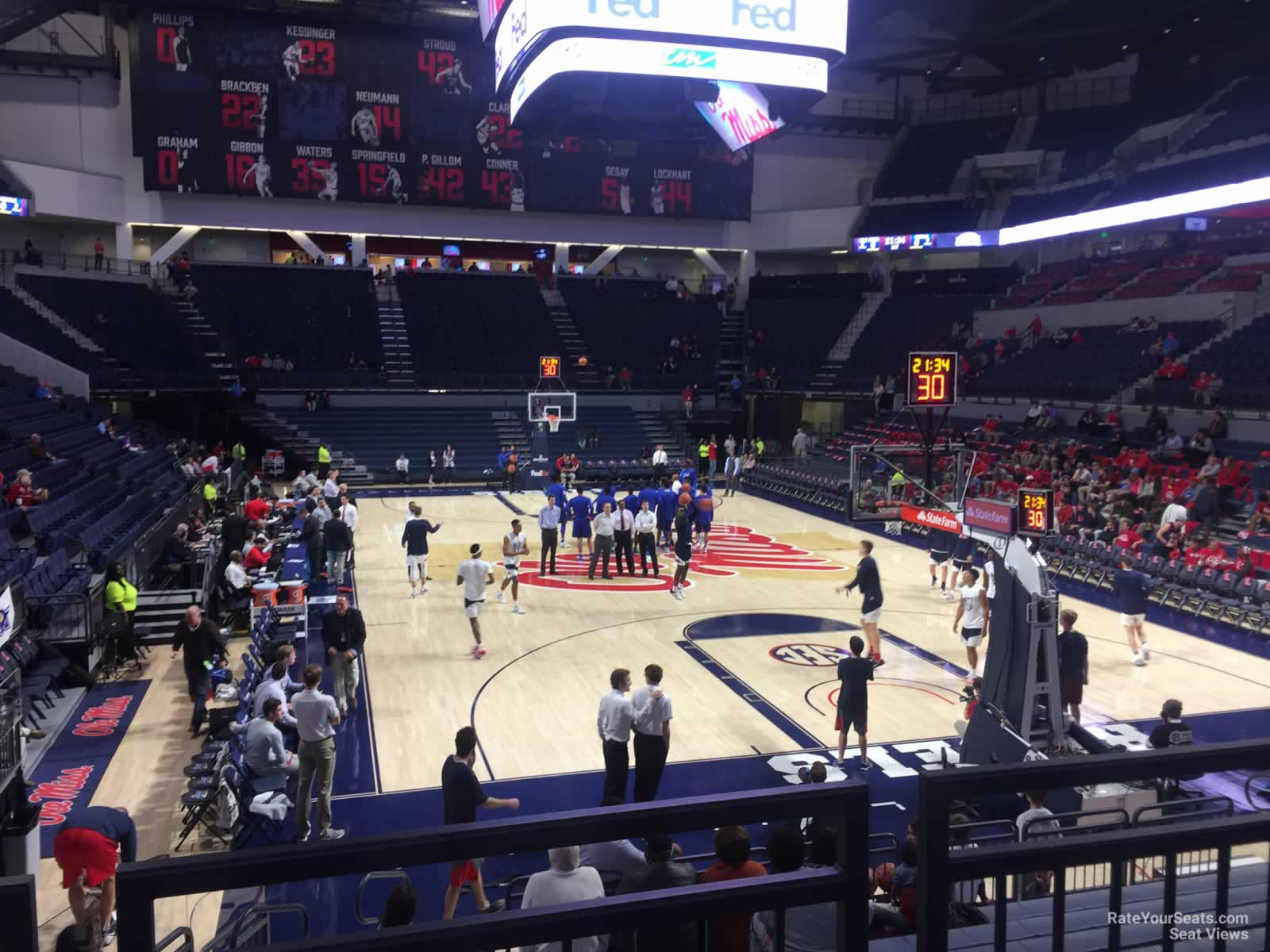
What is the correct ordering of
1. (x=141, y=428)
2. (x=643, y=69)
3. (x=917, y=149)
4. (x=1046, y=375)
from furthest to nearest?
(x=917, y=149) < (x=1046, y=375) < (x=141, y=428) < (x=643, y=69)

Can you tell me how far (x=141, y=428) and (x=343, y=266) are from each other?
13.3 metres

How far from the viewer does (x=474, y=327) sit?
41094 millimetres

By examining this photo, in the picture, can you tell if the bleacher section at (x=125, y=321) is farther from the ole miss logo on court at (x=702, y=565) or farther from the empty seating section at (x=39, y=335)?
the ole miss logo on court at (x=702, y=565)

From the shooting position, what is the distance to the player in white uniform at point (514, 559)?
16.3 m

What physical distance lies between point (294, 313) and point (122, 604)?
89.2ft

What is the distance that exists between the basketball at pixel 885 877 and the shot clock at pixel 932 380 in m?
7.85

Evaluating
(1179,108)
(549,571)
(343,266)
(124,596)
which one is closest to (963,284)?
(1179,108)

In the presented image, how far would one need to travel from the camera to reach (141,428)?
2989 centimetres

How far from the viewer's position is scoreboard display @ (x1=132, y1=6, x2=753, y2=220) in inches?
1389

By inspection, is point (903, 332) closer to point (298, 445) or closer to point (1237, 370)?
point (1237, 370)

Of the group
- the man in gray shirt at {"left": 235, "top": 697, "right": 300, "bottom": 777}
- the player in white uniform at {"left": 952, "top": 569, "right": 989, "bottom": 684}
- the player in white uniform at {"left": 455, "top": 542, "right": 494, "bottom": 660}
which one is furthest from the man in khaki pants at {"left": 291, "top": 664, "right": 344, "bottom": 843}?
the player in white uniform at {"left": 952, "top": 569, "right": 989, "bottom": 684}

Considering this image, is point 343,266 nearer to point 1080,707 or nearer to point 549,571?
point 549,571

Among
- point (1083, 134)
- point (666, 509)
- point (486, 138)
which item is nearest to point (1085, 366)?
point (1083, 134)

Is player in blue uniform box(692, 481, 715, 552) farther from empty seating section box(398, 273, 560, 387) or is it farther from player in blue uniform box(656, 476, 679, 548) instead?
empty seating section box(398, 273, 560, 387)
